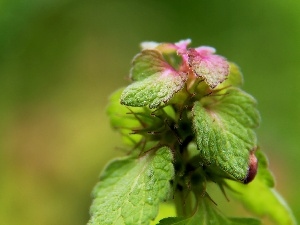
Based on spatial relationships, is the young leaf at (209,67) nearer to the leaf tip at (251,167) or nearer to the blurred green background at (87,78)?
the leaf tip at (251,167)

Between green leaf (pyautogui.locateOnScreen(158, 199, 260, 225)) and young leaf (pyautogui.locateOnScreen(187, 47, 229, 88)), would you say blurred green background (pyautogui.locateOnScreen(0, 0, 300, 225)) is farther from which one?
young leaf (pyautogui.locateOnScreen(187, 47, 229, 88))

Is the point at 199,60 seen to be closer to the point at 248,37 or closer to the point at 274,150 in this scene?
the point at 274,150

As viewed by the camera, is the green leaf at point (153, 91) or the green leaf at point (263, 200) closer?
the green leaf at point (153, 91)

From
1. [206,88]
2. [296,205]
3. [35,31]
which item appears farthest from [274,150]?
[206,88]

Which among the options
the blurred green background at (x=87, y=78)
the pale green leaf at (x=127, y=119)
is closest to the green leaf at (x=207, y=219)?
the pale green leaf at (x=127, y=119)

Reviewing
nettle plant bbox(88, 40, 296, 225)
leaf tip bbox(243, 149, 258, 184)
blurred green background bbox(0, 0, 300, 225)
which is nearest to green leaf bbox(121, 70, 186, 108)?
nettle plant bbox(88, 40, 296, 225)
